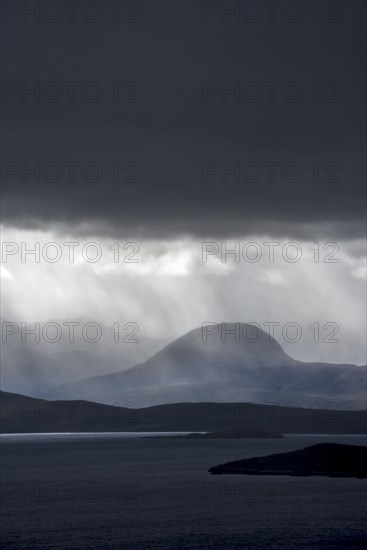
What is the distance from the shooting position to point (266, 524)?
4513 inches

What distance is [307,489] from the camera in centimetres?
15775

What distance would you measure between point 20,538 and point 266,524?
3219 centimetres

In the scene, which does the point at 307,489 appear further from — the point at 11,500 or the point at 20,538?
the point at 20,538

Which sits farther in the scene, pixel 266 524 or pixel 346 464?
pixel 346 464

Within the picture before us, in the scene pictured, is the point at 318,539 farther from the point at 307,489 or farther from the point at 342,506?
the point at 307,489

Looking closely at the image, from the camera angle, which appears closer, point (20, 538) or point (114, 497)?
point (20, 538)

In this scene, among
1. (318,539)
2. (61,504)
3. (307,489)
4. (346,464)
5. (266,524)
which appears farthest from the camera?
(346,464)

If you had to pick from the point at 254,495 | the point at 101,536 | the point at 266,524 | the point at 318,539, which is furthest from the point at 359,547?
the point at 254,495

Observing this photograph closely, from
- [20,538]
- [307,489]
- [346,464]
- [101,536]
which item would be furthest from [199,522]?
[346,464]

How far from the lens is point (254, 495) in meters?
147

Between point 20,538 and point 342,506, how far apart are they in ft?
167

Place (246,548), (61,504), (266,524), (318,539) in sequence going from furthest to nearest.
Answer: (61,504), (266,524), (318,539), (246,548)

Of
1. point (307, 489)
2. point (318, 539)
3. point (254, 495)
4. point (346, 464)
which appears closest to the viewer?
point (318, 539)

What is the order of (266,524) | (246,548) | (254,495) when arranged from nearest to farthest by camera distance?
(246,548), (266,524), (254,495)
